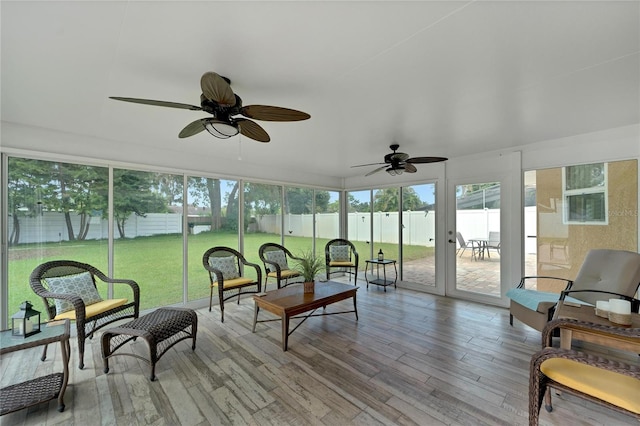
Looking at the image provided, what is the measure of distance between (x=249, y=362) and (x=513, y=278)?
160 inches

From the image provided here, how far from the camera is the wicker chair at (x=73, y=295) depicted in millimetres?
2436

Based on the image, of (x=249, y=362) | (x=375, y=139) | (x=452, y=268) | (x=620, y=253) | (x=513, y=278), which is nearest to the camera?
(x=249, y=362)

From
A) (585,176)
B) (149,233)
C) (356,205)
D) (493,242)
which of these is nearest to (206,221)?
(149,233)

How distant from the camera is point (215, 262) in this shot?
408cm

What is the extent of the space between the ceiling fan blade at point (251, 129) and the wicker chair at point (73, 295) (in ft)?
7.40

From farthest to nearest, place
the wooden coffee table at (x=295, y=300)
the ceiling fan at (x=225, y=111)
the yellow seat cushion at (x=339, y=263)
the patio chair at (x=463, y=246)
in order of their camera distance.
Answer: the yellow seat cushion at (x=339, y=263) → the patio chair at (x=463, y=246) → the wooden coffee table at (x=295, y=300) → the ceiling fan at (x=225, y=111)

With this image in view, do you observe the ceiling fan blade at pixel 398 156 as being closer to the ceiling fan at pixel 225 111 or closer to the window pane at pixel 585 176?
the ceiling fan at pixel 225 111

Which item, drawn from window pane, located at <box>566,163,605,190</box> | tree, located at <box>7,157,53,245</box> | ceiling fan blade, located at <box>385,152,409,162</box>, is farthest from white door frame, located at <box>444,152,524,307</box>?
tree, located at <box>7,157,53,245</box>

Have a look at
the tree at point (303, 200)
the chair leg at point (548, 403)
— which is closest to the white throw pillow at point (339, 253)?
the tree at point (303, 200)

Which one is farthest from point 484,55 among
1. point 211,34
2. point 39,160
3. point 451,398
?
point 39,160

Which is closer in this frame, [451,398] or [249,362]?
[451,398]

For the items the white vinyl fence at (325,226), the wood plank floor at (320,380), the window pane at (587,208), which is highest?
the window pane at (587,208)

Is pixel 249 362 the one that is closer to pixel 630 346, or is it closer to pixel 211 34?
pixel 211 34

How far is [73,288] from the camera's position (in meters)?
2.76
